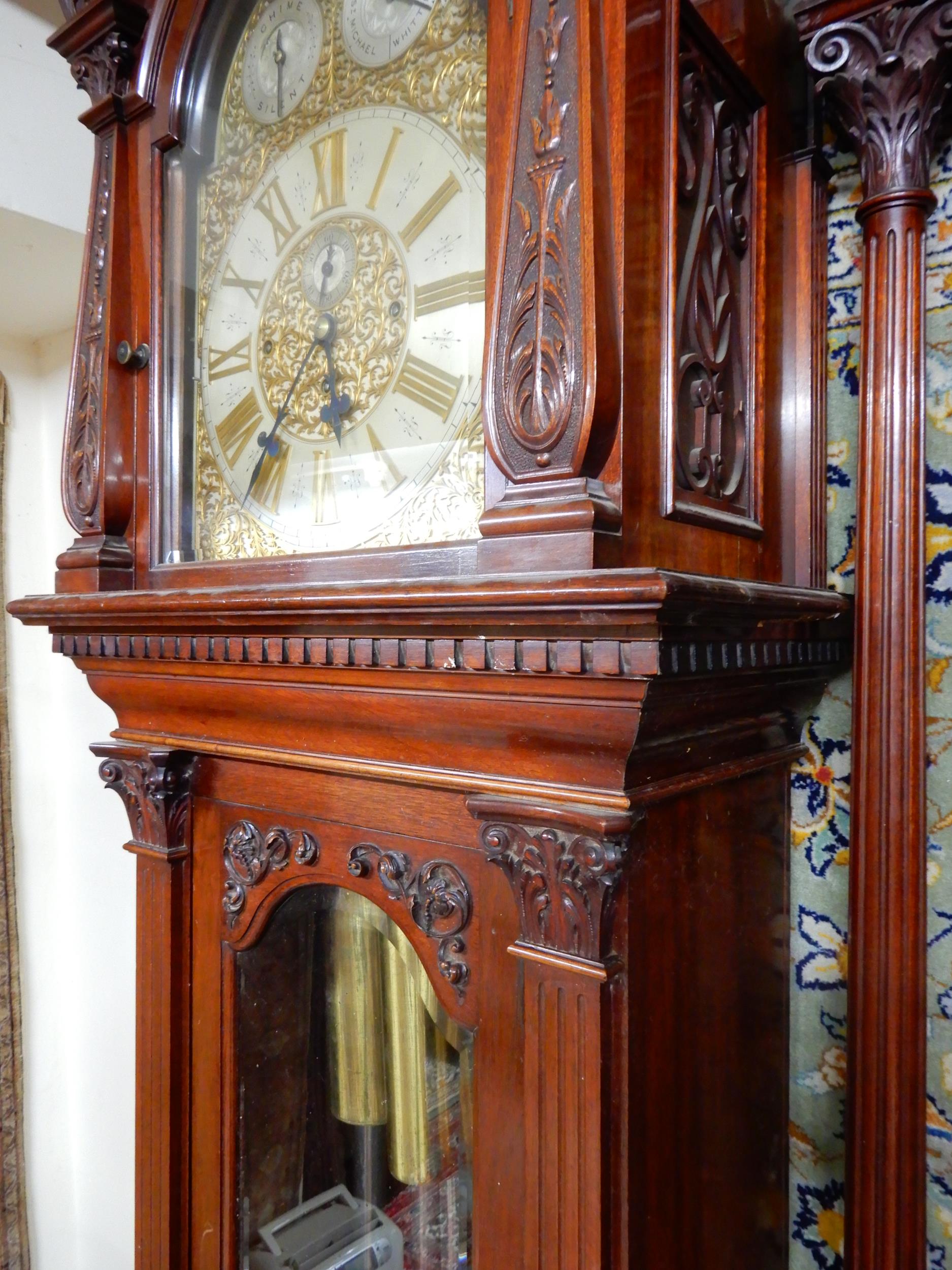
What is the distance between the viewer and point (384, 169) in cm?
67

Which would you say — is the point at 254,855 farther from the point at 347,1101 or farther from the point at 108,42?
the point at 108,42

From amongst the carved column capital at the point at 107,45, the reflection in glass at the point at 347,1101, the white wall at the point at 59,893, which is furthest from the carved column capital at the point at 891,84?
the white wall at the point at 59,893

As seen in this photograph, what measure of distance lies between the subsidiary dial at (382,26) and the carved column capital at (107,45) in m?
0.25

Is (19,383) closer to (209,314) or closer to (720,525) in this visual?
(209,314)

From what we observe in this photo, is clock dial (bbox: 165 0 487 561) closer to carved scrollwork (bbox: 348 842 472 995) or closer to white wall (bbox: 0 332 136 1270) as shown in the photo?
carved scrollwork (bbox: 348 842 472 995)

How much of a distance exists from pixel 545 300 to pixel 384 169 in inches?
9.8

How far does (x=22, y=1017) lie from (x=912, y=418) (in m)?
1.56

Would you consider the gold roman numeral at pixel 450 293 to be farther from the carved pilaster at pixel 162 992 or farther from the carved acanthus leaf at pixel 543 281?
the carved pilaster at pixel 162 992

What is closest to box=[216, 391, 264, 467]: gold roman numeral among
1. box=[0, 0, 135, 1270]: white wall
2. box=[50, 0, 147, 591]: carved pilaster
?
box=[50, 0, 147, 591]: carved pilaster

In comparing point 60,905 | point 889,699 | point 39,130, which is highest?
point 39,130

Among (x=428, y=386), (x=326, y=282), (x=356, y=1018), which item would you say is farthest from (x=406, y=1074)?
(x=326, y=282)

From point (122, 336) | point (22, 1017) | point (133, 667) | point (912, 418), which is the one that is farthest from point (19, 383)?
point (912, 418)

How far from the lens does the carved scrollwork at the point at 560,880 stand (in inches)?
19.7

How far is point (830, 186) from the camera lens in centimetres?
78
